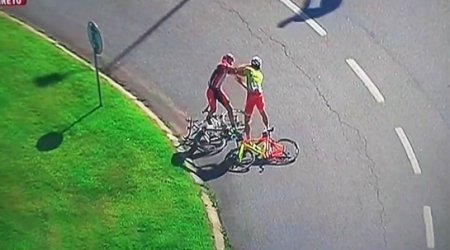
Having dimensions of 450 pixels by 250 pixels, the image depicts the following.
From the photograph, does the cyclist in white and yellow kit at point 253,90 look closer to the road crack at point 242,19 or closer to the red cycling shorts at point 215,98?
the red cycling shorts at point 215,98

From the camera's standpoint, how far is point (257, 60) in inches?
701

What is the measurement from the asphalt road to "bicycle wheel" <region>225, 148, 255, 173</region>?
0.51 ft

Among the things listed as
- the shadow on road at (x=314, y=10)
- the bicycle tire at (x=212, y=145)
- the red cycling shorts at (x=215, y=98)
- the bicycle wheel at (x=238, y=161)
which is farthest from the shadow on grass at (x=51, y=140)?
the shadow on road at (x=314, y=10)

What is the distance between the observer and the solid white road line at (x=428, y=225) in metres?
16.1

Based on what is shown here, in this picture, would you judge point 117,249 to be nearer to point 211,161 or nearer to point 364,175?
point 211,161

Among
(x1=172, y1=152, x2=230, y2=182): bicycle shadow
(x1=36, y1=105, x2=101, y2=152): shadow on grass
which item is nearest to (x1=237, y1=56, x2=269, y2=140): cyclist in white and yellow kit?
(x1=172, y1=152, x2=230, y2=182): bicycle shadow

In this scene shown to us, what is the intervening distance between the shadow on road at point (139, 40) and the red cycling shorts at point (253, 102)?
2865 mm

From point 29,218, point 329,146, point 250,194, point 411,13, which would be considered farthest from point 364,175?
point 29,218

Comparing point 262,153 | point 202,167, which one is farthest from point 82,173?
point 262,153

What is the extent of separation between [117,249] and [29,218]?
1.59m

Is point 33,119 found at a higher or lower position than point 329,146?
lower

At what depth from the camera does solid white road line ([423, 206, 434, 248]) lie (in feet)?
52.9

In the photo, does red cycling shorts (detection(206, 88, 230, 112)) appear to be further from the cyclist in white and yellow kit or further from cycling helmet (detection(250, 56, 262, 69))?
cycling helmet (detection(250, 56, 262, 69))

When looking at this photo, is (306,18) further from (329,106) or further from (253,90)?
(253,90)
